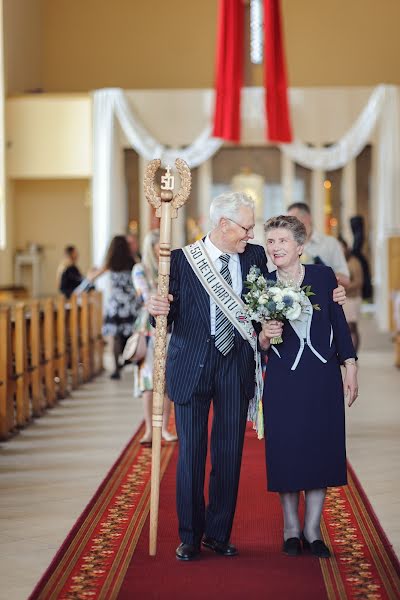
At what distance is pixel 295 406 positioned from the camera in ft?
16.9

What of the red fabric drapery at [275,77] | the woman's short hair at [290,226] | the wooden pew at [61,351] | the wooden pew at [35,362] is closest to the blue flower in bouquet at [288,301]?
the woman's short hair at [290,226]

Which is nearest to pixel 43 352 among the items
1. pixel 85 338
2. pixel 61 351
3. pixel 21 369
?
pixel 61 351

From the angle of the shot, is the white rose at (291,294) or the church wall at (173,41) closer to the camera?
the white rose at (291,294)

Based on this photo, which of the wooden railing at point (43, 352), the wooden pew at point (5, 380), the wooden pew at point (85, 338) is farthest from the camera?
the wooden pew at point (85, 338)

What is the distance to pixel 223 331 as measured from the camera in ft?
16.7

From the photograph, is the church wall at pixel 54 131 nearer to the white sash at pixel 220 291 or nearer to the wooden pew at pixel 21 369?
the wooden pew at pixel 21 369

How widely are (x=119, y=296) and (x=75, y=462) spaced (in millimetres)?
5452

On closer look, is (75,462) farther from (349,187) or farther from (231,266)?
(349,187)

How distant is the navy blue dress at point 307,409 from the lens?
5.13m

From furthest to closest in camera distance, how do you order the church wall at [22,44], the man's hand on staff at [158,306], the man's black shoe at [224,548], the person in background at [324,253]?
the church wall at [22,44]
the person in background at [324,253]
the man's black shoe at [224,548]
the man's hand on staff at [158,306]

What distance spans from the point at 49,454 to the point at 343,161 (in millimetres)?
12565

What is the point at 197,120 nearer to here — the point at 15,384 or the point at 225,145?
the point at 225,145

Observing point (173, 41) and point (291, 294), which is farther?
point (173, 41)

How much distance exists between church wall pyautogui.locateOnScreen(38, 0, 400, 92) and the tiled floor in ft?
44.8
